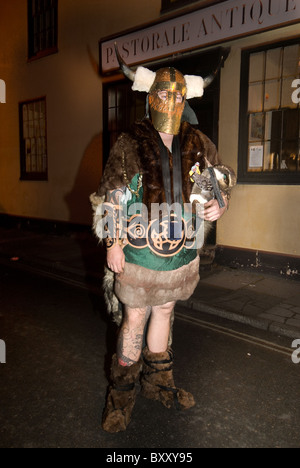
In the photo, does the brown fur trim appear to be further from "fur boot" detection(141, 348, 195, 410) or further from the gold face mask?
the gold face mask

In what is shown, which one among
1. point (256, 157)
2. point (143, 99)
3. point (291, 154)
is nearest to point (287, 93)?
point (291, 154)

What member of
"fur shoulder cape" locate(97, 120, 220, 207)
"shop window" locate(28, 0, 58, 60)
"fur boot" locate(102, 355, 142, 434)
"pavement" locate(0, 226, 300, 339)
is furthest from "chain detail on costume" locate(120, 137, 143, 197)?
"shop window" locate(28, 0, 58, 60)

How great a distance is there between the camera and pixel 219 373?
3.44 meters

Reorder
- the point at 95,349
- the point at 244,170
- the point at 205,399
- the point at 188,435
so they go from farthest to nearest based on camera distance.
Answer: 1. the point at 244,170
2. the point at 95,349
3. the point at 205,399
4. the point at 188,435

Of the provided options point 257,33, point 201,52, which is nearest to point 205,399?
point 257,33

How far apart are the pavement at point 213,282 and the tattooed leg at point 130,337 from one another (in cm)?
236

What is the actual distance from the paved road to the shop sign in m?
4.83

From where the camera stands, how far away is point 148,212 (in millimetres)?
2381

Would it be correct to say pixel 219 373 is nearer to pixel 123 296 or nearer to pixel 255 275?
pixel 123 296

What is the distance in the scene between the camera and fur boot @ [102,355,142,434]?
2.55 meters

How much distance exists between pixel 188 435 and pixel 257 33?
20.3ft

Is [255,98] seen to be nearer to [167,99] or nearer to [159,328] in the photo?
[167,99]

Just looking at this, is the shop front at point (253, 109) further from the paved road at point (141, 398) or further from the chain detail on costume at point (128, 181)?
the chain detail on costume at point (128, 181)

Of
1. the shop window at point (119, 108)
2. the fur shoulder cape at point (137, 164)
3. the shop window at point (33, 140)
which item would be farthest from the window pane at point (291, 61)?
the shop window at point (33, 140)
